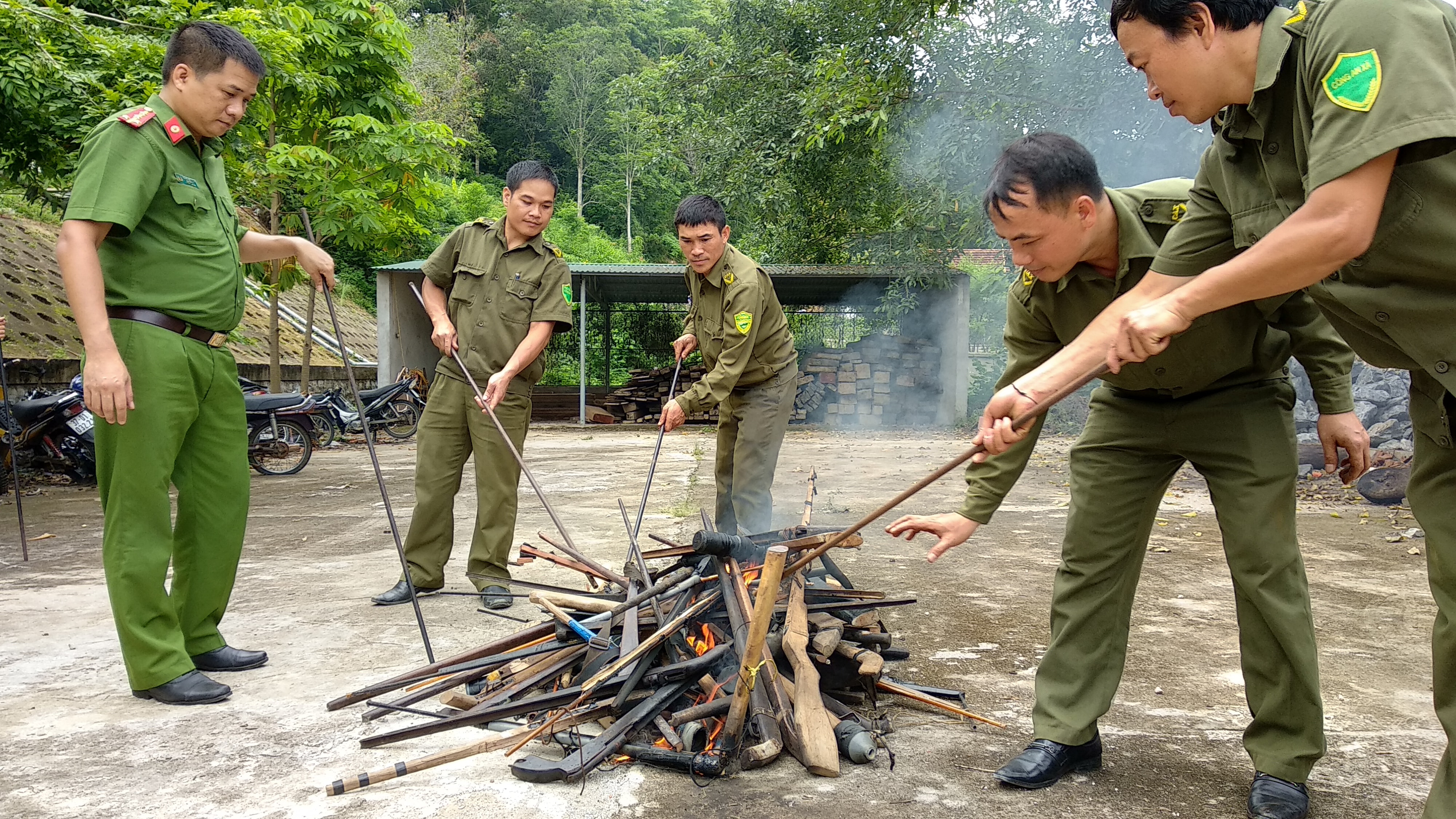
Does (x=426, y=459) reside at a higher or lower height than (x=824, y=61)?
lower

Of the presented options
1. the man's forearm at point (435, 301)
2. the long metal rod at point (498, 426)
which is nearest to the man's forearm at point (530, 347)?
the long metal rod at point (498, 426)

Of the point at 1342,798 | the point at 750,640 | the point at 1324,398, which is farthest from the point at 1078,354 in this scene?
the point at 1342,798

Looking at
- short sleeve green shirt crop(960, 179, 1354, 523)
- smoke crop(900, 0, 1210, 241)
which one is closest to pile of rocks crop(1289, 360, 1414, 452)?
smoke crop(900, 0, 1210, 241)

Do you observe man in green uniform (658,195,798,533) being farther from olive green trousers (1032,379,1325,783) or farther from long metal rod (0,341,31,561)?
long metal rod (0,341,31,561)

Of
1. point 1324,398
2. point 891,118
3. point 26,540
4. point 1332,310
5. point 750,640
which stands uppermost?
point 891,118

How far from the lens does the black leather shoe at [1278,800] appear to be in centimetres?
211

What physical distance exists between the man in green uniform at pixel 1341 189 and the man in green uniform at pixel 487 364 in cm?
282

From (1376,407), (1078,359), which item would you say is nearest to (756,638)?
(1078,359)

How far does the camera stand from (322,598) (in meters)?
4.22

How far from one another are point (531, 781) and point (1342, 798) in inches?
76.8

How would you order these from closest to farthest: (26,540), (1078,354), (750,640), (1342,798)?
(1078,354) → (1342,798) → (750,640) → (26,540)

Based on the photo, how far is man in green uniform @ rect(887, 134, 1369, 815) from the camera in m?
2.21

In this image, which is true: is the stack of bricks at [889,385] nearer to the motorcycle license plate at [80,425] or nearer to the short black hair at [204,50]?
the motorcycle license plate at [80,425]

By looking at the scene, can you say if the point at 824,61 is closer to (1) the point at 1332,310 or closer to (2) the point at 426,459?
(2) the point at 426,459
